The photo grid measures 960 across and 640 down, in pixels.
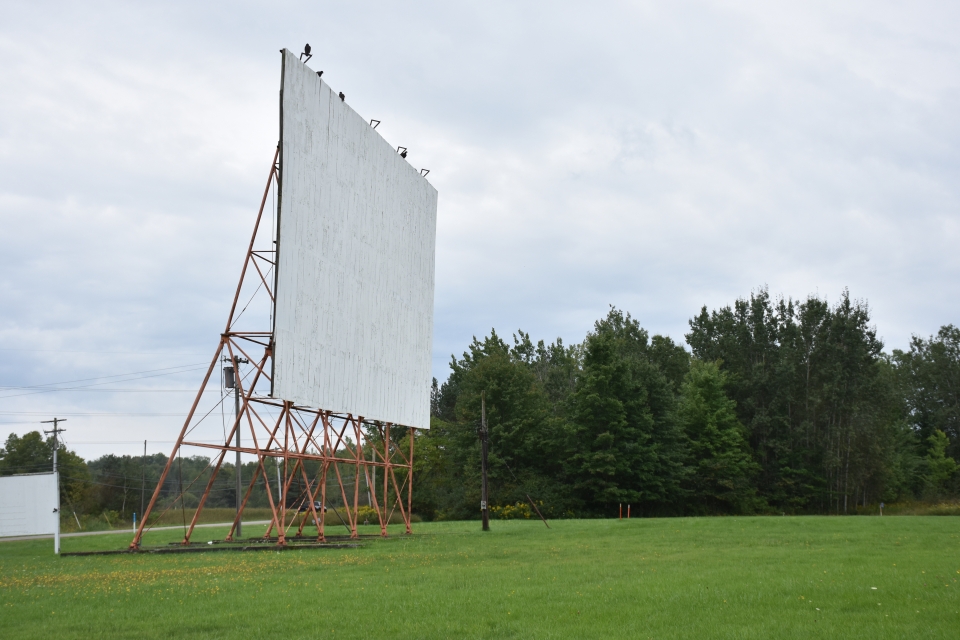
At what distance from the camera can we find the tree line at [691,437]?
52.1 m

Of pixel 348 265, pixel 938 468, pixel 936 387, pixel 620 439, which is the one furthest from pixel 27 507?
pixel 936 387

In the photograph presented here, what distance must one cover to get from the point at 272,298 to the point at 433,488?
121 ft

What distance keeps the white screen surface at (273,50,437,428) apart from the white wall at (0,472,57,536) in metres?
9.07

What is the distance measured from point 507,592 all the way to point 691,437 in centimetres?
4768

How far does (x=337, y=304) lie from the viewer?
2422cm

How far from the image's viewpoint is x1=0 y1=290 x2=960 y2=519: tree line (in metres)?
52.1

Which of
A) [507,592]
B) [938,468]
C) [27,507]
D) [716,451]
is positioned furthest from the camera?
[938,468]

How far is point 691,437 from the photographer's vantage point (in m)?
57.0

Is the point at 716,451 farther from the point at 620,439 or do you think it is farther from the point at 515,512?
the point at 515,512

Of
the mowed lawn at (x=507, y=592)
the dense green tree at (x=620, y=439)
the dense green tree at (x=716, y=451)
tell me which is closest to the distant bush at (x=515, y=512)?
the dense green tree at (x=620, y=439)

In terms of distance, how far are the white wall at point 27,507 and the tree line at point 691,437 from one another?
24731mm

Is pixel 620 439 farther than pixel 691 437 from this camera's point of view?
No

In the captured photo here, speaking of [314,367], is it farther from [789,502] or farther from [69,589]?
[789,502]

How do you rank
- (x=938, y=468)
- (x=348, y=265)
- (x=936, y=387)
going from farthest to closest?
1. (x=936, y=387)
2. (x=938, y=468)
3. (x=348, y=265)
